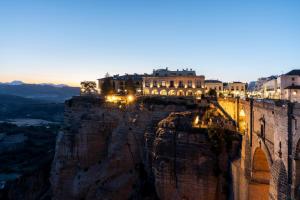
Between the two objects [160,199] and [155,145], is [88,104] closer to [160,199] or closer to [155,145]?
[155,145]

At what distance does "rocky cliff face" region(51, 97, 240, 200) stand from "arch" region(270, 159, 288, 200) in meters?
10.4

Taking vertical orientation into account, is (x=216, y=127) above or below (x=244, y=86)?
below

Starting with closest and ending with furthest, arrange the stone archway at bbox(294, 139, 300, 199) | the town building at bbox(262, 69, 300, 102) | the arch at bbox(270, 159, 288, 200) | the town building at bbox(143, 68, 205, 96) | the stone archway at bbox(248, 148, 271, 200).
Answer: the stone archway at bbox(294, 139, 300, 199) < the arch at bbox(270, 159, 288, 200) < the stone archway at bbox(248, 148, 271, 200) < the town building at bbox(262, 69, 300, 102) < the town building at bbox(143, 68, 205, 96)

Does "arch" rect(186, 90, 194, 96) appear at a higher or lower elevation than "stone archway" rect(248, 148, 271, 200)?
higher

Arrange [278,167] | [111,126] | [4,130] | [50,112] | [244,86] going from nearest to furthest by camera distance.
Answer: [278,167]
[111,126]
[244,86]
[4,130]
[50,112]

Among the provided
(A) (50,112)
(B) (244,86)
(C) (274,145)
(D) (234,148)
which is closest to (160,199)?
(D) (234,148)

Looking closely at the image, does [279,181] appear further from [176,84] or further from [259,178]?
[176,84]

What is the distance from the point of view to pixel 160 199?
30219 mm

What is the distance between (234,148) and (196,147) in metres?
3.02

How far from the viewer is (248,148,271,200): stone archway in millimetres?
22297

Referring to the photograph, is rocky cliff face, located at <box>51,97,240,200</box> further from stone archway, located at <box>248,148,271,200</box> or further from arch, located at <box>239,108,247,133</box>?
stone archway, located at <box>248,148,271,200</box>

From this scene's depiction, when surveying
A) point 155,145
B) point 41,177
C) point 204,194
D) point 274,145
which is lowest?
point 41,177

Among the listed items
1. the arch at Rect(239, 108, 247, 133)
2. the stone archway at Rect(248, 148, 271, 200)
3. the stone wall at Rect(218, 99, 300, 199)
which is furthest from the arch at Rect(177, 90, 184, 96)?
the stone archway at Rect(248, 148, 271, 200)

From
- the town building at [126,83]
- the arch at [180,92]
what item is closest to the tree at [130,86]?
the town building at [126,83]
